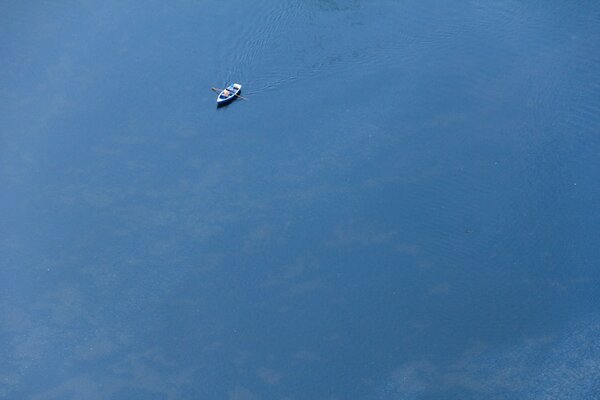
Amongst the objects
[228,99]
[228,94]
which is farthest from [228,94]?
[228,99]

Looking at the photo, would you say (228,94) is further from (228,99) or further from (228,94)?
(228,99)

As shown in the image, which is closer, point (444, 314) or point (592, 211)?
point (444, 314)

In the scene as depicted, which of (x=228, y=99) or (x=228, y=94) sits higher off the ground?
(x=228, y=94)

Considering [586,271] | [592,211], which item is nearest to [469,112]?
[592,211]

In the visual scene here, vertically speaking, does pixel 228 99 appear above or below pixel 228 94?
below

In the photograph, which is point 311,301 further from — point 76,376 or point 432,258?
point 76,376
